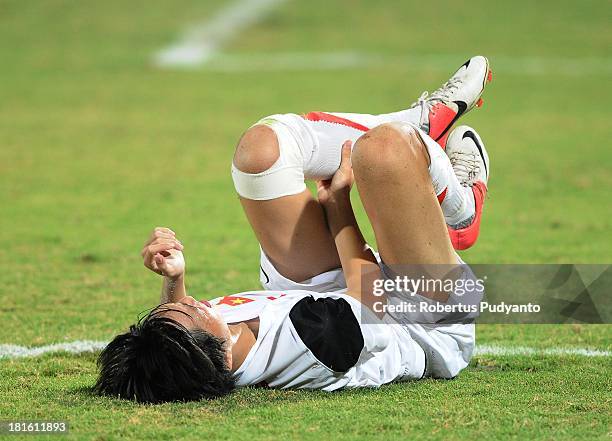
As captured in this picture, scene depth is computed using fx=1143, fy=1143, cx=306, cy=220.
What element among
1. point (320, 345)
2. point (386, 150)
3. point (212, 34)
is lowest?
point (320, 345)

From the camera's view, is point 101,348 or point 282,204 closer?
point 282,204

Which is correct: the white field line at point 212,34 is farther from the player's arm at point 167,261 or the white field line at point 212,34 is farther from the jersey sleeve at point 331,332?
the jersey sleeve at point 331,332

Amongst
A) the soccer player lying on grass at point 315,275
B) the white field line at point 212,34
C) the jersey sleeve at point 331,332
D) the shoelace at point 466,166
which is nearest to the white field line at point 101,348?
the soccer player lying on grass at point 315,275

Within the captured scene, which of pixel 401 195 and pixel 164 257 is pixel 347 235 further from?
pixel 164 257

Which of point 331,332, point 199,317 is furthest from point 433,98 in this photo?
point 199,317

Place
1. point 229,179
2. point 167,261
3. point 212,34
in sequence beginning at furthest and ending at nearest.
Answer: point 212,34, point 229,179, point 167,261

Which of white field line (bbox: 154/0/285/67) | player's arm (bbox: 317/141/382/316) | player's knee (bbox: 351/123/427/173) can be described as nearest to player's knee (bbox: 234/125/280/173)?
player's arm (bbox: 317/141/382/316)

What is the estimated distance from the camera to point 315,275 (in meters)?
5.42

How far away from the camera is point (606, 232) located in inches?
367

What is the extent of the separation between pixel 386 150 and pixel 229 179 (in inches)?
283

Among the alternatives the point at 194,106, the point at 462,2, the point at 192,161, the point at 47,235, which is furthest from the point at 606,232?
the point at 462,2

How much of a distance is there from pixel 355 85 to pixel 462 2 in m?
11.1

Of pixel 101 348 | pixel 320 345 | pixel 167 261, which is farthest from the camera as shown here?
pixel 101 348

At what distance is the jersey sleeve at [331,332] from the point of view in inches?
186
